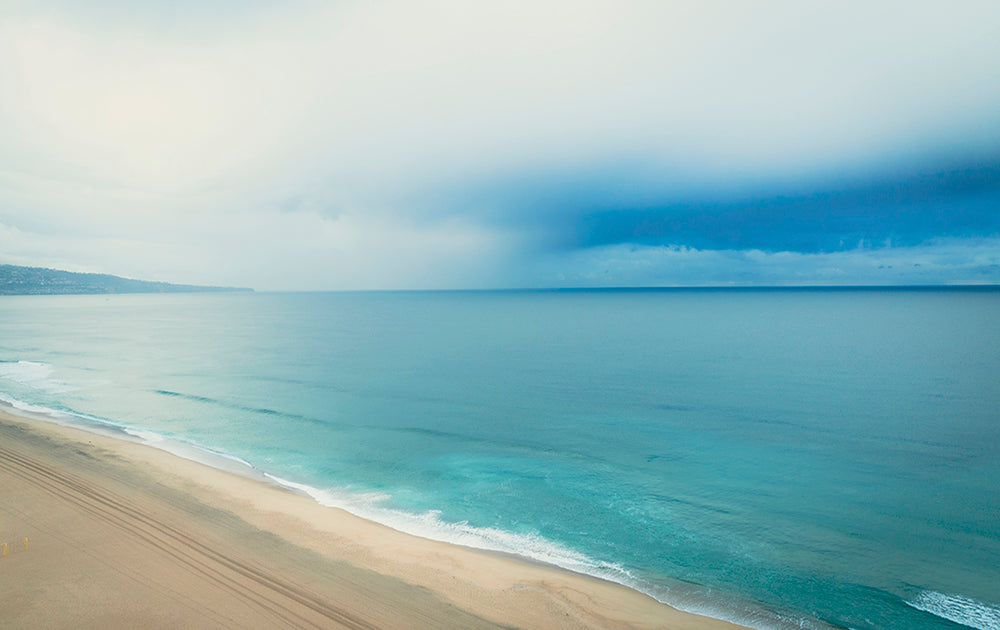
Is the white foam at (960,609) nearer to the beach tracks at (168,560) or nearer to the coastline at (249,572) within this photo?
the coastline at (249,572)

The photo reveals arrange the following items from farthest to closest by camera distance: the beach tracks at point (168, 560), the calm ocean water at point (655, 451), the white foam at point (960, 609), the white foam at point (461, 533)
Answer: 1. the white foam at point (461, 533)
2. the calm ocean water at point (655, 451)
3. the white foam at point (960, 609)
4. the beach tracks at point (168, 560)

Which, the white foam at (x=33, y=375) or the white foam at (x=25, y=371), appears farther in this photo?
the white foam at (x=25, y=371)

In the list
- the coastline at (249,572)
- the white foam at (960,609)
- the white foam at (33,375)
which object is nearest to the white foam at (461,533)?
the coastline at (249,572)

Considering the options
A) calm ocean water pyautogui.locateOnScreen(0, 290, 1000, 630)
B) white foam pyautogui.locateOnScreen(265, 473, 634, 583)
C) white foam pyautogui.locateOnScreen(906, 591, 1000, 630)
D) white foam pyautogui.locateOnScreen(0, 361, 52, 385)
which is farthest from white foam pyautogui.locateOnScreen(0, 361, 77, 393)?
white foam pyautogui.locateOnScreen(906, 591, 1000, 630)

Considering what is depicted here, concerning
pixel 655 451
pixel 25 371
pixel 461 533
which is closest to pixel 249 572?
pixel 461 533

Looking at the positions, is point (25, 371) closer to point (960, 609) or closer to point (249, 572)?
point (249, 572)

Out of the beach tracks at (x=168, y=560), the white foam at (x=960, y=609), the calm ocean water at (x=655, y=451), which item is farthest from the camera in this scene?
the calm ocean water at (x=655, y=451)
